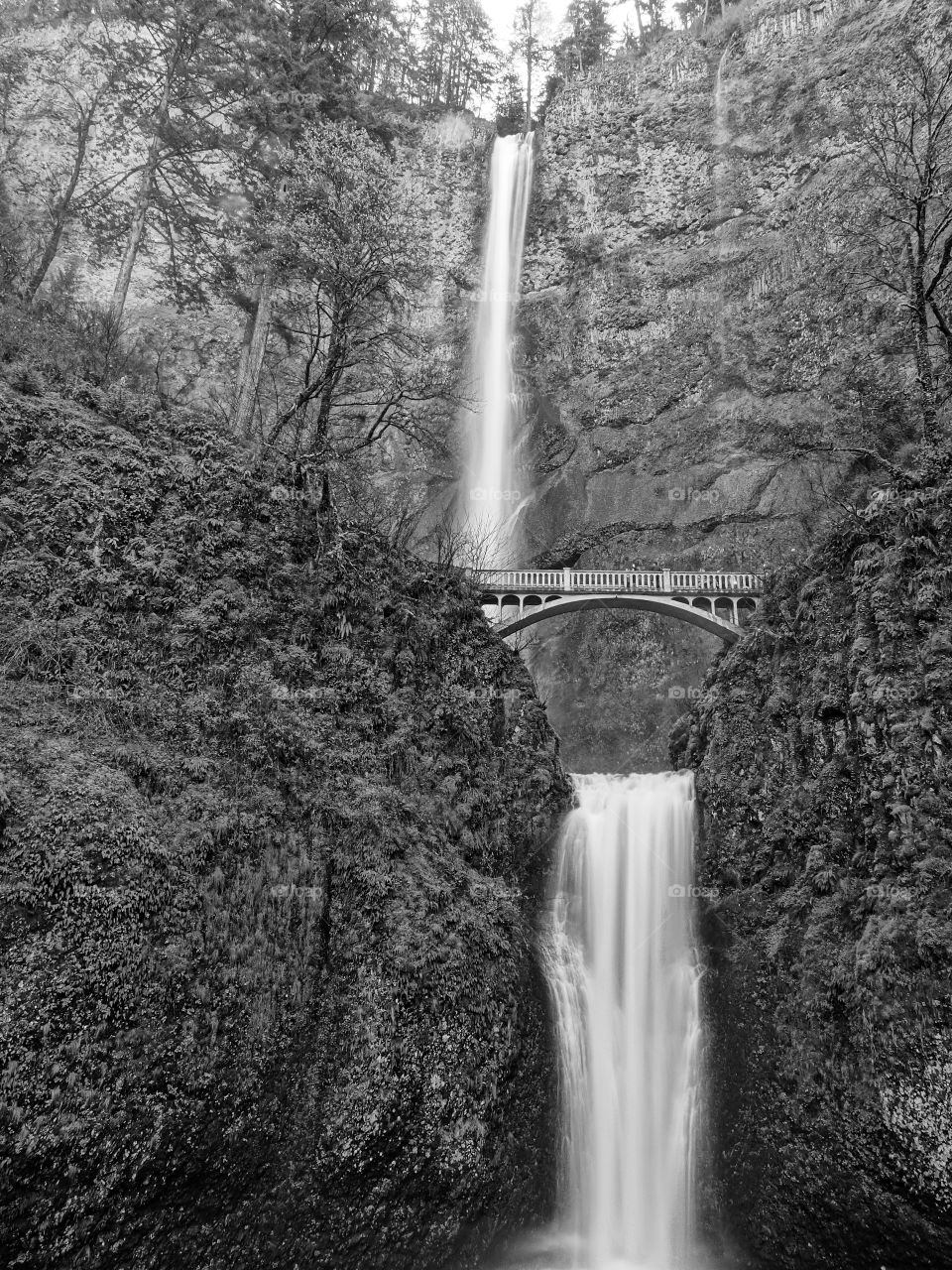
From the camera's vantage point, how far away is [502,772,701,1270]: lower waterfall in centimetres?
850

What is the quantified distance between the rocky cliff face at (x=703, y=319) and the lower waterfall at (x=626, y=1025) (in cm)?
1419

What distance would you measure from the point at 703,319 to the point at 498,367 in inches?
300

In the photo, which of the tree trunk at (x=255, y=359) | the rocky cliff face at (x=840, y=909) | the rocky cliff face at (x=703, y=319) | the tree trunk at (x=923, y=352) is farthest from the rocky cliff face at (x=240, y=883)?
the rocky cliff face at (x=703, y=319)

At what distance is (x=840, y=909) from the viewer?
28.5 ft

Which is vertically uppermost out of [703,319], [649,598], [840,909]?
[703,319]

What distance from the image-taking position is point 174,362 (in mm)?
26375

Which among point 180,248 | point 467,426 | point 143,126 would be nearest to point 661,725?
point 467,426

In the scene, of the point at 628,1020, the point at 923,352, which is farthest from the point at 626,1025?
the point at 923,352

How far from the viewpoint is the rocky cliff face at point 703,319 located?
24688 mm

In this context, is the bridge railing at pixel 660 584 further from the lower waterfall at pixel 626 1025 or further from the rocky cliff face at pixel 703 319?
the lower waterfall at pixel 626 1025

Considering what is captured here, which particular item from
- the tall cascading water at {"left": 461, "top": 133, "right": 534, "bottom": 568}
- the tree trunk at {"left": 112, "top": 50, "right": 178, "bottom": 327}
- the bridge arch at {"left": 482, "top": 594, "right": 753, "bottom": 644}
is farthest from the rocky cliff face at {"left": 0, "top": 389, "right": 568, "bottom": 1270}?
the tall cascading water at {"left": 461, "top": 133, "right": 534, "bottom": 568}

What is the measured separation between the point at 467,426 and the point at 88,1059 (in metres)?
25.0

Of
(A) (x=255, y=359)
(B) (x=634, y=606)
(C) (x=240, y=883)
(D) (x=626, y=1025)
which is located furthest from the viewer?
(B) (x=634, y=606)

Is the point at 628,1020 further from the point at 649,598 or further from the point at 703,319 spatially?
the point at 703,319
